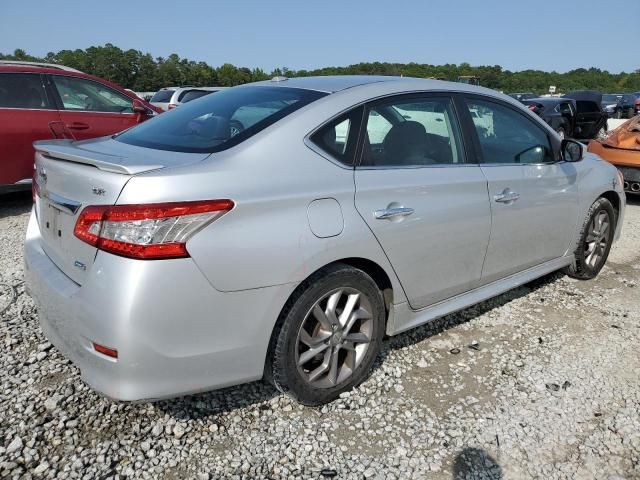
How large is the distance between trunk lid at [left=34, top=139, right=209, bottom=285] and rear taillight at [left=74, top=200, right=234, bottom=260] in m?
0.06

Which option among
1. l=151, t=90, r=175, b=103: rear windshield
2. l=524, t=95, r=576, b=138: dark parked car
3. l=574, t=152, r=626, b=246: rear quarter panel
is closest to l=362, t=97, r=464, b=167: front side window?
l=574, t=152, r=626, b=246: rear quarter panel

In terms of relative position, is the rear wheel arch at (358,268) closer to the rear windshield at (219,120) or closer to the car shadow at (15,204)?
the rear windshield at (219,120)

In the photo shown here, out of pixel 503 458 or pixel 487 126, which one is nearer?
pixel 503 458

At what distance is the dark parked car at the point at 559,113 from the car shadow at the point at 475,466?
14.0 m

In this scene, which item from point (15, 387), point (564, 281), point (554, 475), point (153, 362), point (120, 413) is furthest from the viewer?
point (564, 281)

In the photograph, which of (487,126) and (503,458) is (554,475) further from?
(487,126)

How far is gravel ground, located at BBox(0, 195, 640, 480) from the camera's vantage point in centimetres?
225

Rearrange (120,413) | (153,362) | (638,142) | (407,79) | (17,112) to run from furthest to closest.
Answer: (638,142) → (17,112) → (407,79) → (120,413) → (153,362)

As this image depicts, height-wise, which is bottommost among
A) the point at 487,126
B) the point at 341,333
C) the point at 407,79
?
the point at 341,333

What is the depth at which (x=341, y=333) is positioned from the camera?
2.60 metres

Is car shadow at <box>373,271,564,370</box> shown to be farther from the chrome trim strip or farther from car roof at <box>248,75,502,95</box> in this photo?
the chrome trim strip

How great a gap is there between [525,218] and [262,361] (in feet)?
6.70

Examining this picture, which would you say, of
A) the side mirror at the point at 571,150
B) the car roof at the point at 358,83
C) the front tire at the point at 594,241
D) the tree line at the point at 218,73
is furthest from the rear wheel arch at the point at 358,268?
the tree line at the point at 218,73

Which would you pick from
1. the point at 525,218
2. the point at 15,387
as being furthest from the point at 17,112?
the point at 525,218
